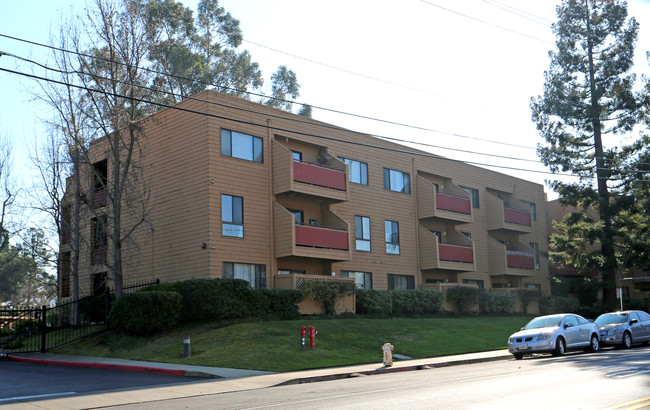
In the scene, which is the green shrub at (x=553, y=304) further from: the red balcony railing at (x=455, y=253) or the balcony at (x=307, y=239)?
the balcony at (x=307, y=239)

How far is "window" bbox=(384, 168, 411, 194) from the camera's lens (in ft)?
129

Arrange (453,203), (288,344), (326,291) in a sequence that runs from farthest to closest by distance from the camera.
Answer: (453,203), (326,291), (288,344)

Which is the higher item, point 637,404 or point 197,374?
Answer: point 637,404

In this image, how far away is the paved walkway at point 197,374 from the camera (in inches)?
547

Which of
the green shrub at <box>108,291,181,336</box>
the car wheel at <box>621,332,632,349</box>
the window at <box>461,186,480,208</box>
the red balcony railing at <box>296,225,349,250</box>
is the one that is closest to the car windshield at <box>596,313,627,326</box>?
the car wheel at <box>621,332,632,349</box>

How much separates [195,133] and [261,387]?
1690cm

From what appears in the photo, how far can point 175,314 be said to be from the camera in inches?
995

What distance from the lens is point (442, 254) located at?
132ft

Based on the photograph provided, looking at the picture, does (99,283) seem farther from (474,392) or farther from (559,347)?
(474,392)

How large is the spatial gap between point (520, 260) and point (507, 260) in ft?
5.81

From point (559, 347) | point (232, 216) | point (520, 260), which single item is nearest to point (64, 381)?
point (232, 216)

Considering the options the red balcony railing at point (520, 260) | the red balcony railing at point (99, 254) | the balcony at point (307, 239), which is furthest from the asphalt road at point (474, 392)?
the red balcony railing at point (520, 260)

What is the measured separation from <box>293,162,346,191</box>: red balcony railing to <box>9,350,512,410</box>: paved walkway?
1174cm

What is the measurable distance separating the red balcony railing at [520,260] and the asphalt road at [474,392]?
97.1ft
